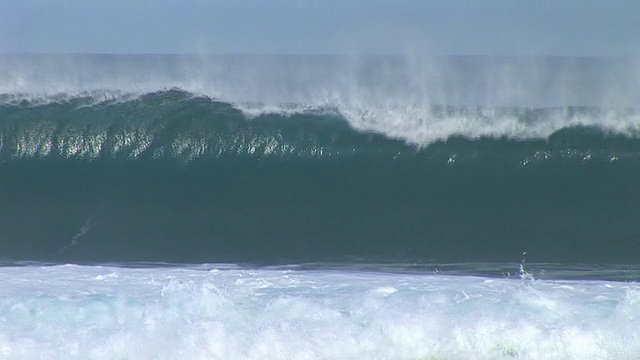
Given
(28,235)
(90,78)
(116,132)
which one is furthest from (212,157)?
(90,78)

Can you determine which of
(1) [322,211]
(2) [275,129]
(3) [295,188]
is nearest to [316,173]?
A: (3) [295,188]

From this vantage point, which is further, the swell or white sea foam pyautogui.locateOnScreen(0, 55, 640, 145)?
white sea foam pyautogui.locateOnScreen(0, 55, 640, 145)

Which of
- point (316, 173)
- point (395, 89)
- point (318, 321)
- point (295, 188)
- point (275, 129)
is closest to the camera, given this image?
point (318, 321)

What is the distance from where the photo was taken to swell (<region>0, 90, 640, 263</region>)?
8.92 m

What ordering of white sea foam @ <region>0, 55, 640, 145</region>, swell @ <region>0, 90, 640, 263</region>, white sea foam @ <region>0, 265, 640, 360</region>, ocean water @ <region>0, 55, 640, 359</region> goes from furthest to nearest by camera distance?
white sea foam @ <region>0, 55, 640, 145</region>
swell @ <region>0, 90, 640, 263</region>
ocean water @ <region>0, 55, 640, 359</region>
white sea foam @ <region>0, 265, 640, 360</region>

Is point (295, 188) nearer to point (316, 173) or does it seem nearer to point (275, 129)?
point (316, 173)

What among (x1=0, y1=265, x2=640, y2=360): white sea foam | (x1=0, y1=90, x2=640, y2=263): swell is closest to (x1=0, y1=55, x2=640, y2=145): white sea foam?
(x1=0, y1=90, x2=640, y2=263): swell

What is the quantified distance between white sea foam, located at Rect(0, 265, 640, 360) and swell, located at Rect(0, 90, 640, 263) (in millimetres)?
2067

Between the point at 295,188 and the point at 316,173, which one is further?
the point at 316,173

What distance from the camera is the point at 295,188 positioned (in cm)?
986

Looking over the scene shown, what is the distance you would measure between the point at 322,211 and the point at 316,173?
0.76 m

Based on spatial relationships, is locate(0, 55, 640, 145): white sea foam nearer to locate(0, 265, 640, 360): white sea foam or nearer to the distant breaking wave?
the distant breaking wave

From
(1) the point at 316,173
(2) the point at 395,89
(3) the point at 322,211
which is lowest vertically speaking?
(3) the point at 322,211

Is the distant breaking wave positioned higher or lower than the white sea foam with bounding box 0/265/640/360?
higher
